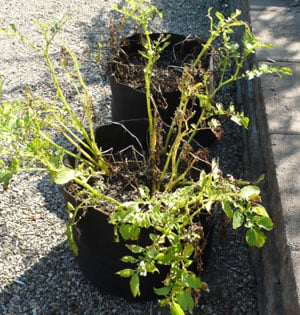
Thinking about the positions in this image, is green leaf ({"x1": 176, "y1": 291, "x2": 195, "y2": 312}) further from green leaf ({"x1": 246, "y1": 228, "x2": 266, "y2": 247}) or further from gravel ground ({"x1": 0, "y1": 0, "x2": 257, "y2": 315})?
gravel ground ({"x1": 0, "y1": 0, "x2": 257, "y2": 315})

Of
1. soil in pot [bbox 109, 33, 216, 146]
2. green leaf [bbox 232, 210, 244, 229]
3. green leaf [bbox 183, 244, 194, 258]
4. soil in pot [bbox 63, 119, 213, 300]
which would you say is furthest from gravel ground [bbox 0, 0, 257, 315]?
green leaf [bbox 232, 210, 244, 229]

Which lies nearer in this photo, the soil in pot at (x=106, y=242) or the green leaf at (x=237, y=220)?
the green leaf at (x=237, y=220)

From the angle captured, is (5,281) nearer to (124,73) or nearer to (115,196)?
(115,196)

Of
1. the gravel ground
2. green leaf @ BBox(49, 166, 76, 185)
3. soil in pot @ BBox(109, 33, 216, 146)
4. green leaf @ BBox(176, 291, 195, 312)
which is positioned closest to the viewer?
green leaf @ BBox(176, 291, 195, 312)

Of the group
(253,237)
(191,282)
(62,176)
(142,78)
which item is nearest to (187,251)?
(191,282)

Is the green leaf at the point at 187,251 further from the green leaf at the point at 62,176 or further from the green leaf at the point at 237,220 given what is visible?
the green leaf at the point at 62,176

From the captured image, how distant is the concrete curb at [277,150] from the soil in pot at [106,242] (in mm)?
367

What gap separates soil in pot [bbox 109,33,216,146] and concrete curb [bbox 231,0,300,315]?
13.7 inches

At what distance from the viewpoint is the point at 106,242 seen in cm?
228

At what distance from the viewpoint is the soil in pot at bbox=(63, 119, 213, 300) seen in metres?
2.23

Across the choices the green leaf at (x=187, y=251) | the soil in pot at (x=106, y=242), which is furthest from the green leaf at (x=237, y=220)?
the soil in pot at (x=106, y=242)

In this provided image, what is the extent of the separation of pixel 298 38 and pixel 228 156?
2.92ft

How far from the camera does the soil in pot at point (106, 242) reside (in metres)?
2.23

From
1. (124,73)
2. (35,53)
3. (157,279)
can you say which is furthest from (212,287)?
(35,53)
